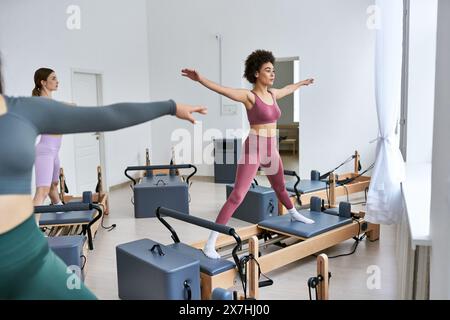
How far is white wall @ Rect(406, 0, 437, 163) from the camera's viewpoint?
3562 mm

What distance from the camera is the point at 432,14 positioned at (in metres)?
3.57

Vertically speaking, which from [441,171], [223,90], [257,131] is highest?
[223,90]

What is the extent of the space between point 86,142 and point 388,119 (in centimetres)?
482

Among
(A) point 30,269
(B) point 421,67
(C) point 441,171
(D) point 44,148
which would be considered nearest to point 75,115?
(A) point 30,269

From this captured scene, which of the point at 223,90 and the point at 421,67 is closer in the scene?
the point at 223,90

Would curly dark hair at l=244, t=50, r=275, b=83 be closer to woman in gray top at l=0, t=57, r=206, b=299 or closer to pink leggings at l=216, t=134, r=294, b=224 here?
pink leggings at l=216, t=134, r=294, b=224

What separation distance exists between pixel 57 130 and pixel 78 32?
5.57 metres

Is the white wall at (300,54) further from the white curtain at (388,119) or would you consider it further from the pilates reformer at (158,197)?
the white curtain at (388,119)

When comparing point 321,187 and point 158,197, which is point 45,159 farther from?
point 321,187

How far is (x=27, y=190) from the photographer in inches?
49.8

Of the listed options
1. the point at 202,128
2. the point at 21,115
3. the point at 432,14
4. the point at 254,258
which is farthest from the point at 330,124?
the point at 21,115

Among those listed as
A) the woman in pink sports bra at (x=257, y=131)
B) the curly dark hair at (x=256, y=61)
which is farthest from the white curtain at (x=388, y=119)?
the curly dark hair at (x=256, y=61)

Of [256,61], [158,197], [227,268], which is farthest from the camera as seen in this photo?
[158,197]
